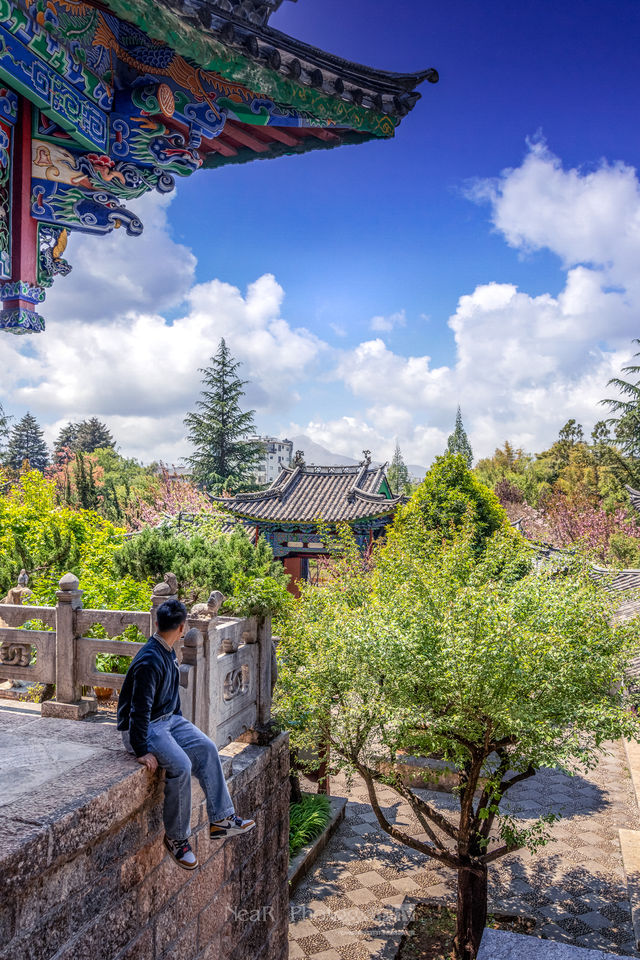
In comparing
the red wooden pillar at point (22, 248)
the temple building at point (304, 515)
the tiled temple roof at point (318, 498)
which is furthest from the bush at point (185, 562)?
the tiled temple roof at point (318, 498)

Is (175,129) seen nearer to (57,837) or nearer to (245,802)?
(57,837)

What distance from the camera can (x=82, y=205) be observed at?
493 cm

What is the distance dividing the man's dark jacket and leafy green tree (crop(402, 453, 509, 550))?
841 cm

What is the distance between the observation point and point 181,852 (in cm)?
334

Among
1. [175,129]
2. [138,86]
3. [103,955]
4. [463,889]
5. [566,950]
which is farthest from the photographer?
[463,889]

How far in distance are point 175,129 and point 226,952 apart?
6.41 metres

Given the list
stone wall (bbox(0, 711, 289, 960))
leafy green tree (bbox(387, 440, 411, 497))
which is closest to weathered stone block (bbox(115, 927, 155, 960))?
stone wall (bbox(0, 711, 289, 960))

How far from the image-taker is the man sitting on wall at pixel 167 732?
124 inches

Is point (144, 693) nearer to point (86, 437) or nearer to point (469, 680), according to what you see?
point (469, 680)

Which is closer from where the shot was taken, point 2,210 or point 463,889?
point 2,210

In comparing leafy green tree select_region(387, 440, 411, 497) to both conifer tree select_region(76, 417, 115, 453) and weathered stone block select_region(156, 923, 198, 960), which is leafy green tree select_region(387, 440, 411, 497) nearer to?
conifer tree select_region(76, 417, 115, 453)

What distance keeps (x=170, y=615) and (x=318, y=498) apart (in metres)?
17.6

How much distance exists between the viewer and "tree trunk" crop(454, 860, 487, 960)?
20.9ft

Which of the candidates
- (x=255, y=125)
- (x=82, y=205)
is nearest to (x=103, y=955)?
(x=82, y=205)
